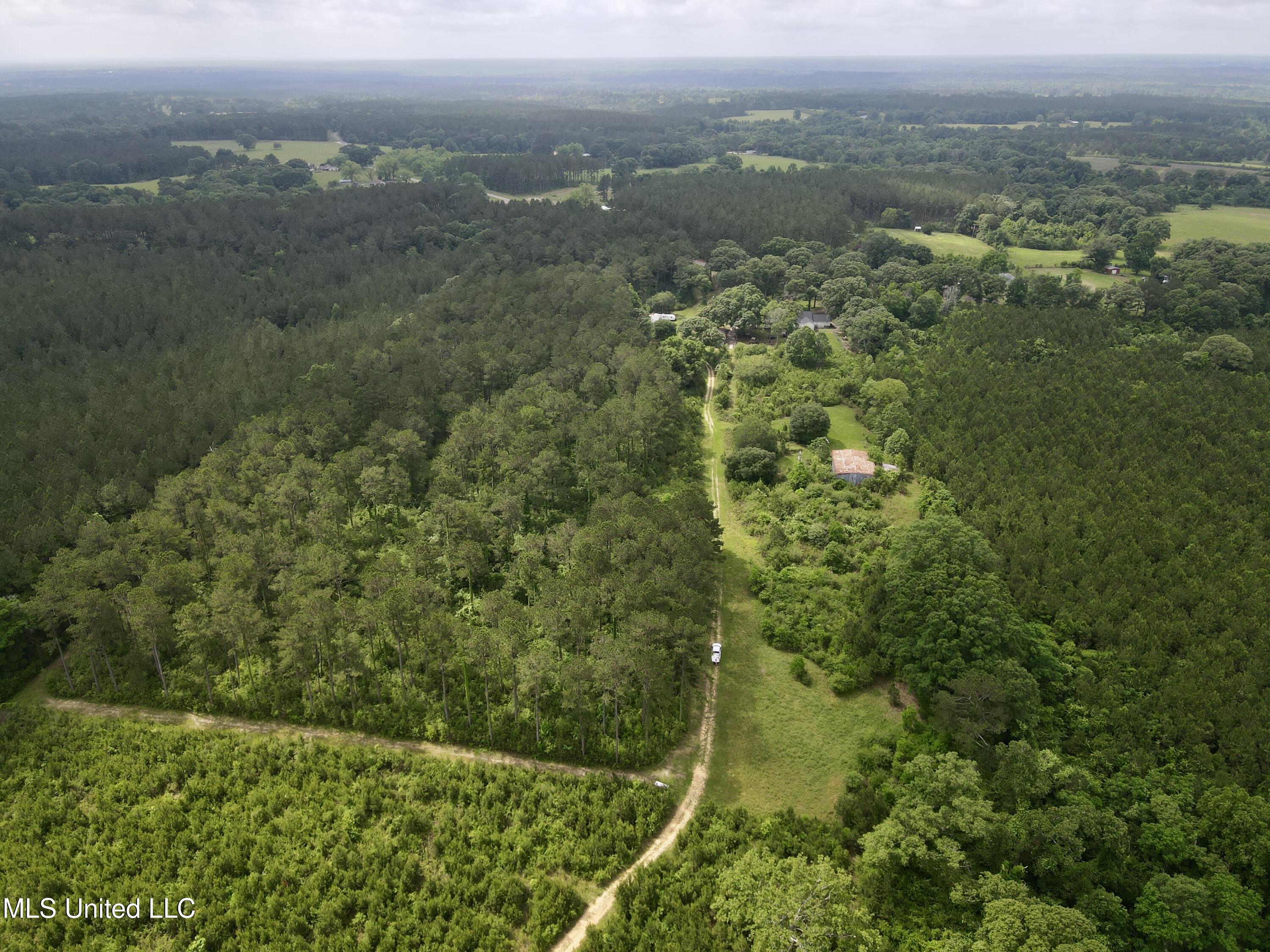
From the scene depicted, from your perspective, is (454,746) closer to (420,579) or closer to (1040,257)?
(420,579)

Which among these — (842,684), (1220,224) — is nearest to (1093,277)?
(1220,224)

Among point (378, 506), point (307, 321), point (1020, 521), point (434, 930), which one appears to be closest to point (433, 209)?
point (307, 321)

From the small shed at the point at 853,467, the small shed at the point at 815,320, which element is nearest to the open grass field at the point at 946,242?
the small shed at the point at 815,320

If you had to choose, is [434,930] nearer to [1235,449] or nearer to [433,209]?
[1235,449]

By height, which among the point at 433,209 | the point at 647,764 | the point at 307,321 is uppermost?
the point at 433,209

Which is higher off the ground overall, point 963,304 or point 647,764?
point 963,304

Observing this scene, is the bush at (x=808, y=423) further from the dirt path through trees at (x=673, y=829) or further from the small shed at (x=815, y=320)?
the small shed at (x=815, y=320)
